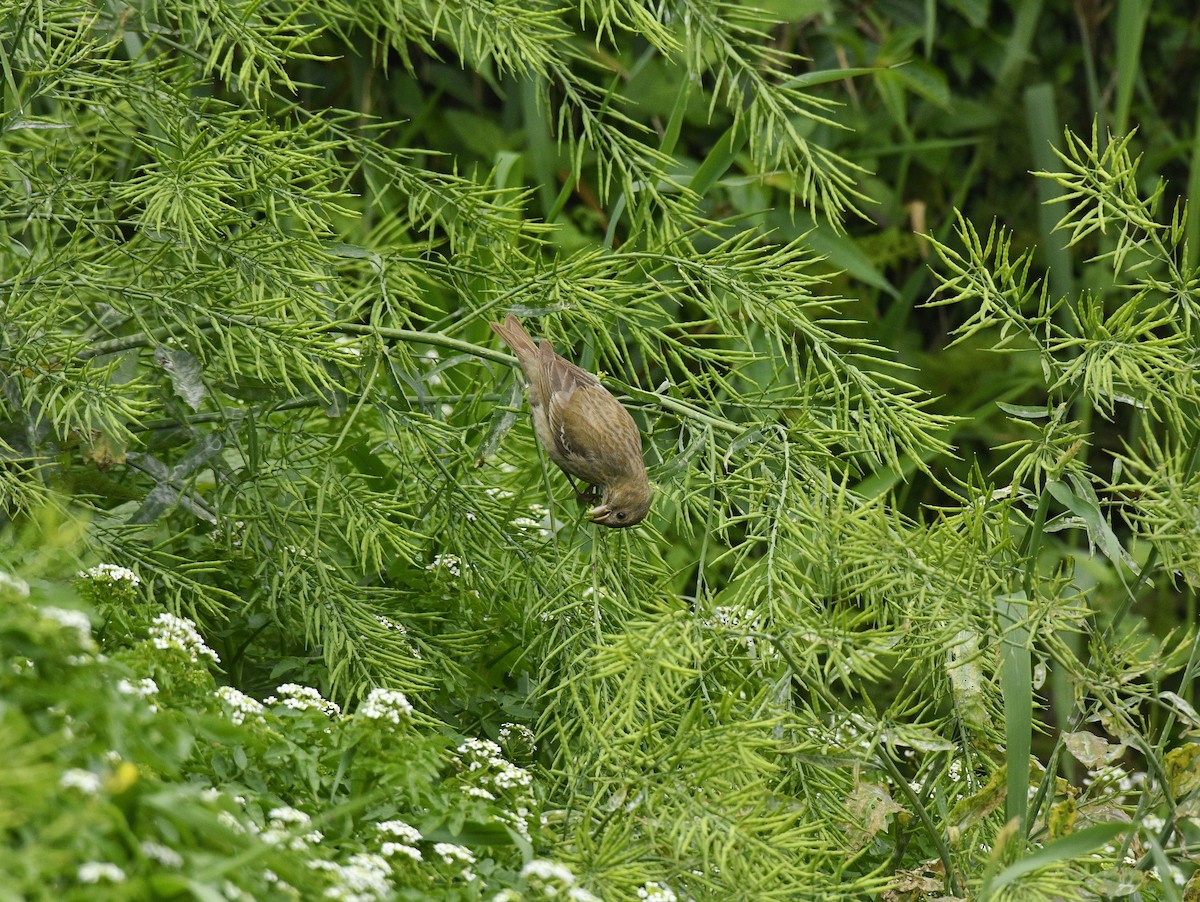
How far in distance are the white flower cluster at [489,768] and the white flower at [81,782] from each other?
2.08 feet

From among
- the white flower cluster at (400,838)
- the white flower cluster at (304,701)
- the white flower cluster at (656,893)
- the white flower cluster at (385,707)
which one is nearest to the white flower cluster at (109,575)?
the white flower cluster at (304,701)

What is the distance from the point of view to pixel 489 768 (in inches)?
67.9

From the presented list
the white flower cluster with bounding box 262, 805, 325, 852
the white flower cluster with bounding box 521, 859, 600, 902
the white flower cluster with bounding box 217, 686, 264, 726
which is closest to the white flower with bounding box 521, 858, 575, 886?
the white flower cluster with bounding box 521, 859, 600, 902

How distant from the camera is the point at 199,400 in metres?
1.81

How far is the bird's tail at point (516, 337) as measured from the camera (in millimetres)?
2053

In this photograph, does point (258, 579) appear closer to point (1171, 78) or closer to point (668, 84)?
point (668, 84)

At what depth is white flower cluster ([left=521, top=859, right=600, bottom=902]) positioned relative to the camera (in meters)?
1.31

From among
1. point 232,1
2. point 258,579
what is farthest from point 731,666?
point 232,1

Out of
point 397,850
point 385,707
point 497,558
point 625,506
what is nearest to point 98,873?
point 397,850

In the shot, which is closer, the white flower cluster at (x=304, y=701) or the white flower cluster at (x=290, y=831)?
the white flower cluster at (x=290, y=831)

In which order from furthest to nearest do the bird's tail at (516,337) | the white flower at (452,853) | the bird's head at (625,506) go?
the bird's tail at (516,337), the bird's head at (625,506), the white flower at (452,853)

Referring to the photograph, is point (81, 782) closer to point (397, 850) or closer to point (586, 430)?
point (397, 850)

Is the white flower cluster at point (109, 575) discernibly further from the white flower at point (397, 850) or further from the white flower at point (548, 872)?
the white flower at point (548, 872)

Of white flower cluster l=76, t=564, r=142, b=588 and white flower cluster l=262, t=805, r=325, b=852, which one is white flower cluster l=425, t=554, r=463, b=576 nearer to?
white flower cluster l=76, t=564, r=142, b=588
